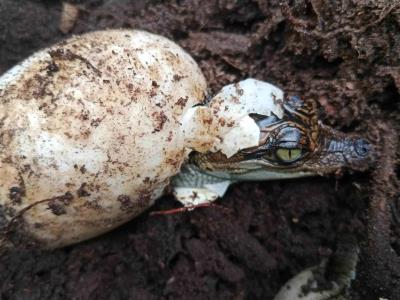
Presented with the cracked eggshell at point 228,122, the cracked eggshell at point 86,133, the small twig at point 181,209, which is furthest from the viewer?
the small twig at point 181,209

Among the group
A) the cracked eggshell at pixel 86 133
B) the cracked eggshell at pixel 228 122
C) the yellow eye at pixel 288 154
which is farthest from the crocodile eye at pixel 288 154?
the cracked eggshell at pixel 86 133

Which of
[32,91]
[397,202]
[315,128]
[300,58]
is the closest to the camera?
[32,91]

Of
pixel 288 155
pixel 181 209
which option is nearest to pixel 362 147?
pixel 288 155

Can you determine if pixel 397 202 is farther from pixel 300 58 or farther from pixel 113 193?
pixel 113 193

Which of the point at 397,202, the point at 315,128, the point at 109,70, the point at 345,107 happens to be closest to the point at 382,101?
the point at 345,107

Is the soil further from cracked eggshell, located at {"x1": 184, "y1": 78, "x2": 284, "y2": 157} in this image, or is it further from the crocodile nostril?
cracked eggshell, located at {"x1": 184, "y1": 78, "x2": 284, "y2": 157}

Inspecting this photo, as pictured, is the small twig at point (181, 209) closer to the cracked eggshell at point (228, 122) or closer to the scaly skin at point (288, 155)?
the scaly skin at point (288, 155)
